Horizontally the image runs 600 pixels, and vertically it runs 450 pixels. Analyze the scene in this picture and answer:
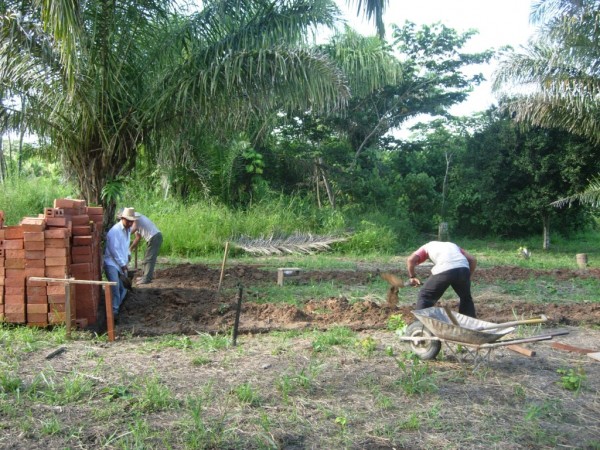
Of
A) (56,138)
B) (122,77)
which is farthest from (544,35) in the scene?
(56,138)

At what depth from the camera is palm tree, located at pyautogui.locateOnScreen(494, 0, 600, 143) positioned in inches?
514

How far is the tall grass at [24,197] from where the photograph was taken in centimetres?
1781

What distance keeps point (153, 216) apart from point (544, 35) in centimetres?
1061

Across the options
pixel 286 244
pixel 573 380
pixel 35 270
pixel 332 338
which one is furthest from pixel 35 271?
pixel 286 244

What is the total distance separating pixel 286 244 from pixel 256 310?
891 cm

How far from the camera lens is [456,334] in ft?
19.0

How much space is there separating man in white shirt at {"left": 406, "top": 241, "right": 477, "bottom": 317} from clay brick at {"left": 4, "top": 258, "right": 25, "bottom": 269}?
4.50 meters

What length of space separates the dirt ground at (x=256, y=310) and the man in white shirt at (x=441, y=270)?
4.17 feet

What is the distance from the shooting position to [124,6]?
32.8ft

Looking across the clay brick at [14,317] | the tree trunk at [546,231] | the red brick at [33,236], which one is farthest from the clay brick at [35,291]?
the tree trunk at [546,231]

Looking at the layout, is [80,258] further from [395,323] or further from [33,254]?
[395,323]

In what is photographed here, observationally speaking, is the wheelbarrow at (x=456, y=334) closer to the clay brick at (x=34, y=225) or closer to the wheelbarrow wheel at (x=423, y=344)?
the wheelbarrow wheel at (x=423, y=344)

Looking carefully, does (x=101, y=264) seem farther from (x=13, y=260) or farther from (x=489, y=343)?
(x=489, y=343)

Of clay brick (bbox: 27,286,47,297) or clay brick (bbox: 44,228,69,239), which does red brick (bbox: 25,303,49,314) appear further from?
clay brick (bbox: 44,228,69,239)
